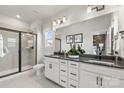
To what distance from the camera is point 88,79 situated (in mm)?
1891

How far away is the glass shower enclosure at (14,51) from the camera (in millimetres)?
3945

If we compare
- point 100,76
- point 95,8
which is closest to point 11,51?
point 95,8

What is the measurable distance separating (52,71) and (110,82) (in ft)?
5.92

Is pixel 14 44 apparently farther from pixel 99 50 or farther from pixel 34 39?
pixel 99 50

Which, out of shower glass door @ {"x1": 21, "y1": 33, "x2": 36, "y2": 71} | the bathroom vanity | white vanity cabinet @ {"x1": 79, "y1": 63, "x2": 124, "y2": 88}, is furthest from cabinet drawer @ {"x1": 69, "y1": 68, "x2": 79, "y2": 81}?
shower glass door @ {"x1": 21, "y1": 33, "x2": 36, "y2": 71}

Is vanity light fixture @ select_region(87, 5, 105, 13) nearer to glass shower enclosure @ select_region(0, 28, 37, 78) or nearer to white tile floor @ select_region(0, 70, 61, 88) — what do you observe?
white tile floor @ select_region(0, 70, 61, 88)

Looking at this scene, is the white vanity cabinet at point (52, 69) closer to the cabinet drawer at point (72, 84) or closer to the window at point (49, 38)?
the cabinet drawer at point (72, 84)

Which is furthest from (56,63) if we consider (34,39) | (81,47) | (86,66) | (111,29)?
(34,39)

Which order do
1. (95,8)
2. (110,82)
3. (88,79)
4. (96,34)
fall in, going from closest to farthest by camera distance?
(110,82) < (88,79) < (95,8) < (96,34)

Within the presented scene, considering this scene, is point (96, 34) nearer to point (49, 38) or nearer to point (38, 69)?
point (49, 38)

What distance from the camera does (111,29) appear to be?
2.28 m
